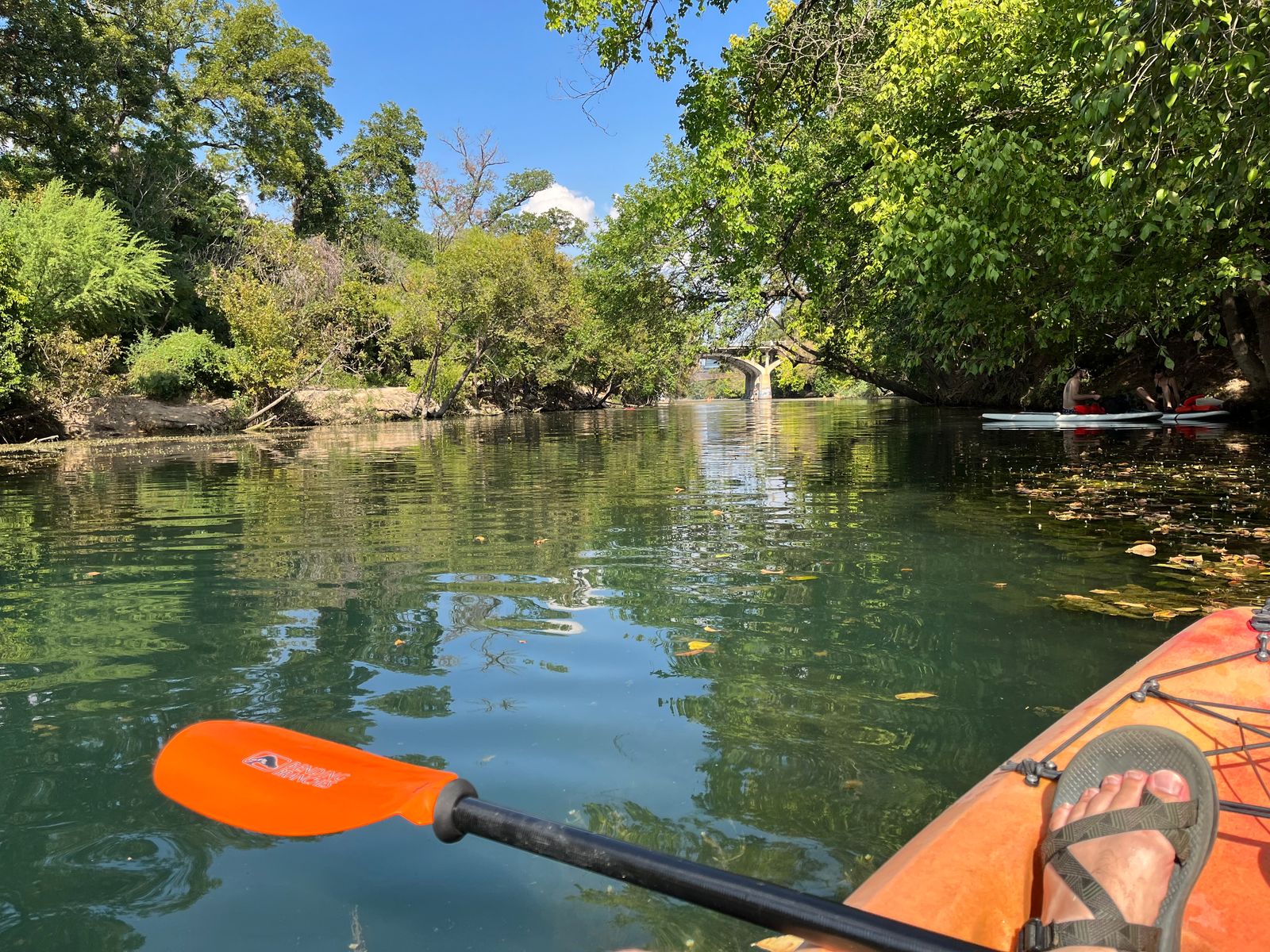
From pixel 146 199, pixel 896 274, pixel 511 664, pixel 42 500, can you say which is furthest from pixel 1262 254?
pixel 146 199

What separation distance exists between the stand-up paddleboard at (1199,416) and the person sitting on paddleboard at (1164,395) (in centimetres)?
23

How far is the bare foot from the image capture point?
1834 millimetres

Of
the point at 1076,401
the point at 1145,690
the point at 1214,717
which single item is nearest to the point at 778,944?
the point at 1145,690

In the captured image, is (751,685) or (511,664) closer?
(751,685)

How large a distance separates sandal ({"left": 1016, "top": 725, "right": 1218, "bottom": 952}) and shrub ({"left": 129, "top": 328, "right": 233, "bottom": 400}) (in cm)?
2699

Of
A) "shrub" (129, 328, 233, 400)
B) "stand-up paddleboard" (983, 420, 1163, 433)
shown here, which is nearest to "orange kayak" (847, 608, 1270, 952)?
"stand-up paddleboard" (983, 420, 1163, 433)

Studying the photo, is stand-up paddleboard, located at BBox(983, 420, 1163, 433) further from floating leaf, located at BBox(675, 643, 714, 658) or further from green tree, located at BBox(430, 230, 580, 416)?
green tree, located at BBox(430, 230, 580, 416)

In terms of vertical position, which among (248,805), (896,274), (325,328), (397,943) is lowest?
(397,943)

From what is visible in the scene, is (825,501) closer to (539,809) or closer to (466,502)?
(466,502)

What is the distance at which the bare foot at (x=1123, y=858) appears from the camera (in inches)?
72.2

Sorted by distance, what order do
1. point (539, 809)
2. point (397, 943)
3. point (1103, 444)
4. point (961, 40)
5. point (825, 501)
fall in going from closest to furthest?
1. point (397, 943)
2. point (539, 809)
3. point (825, 501)
4. point (961, 40)
5. point (1103, 444)

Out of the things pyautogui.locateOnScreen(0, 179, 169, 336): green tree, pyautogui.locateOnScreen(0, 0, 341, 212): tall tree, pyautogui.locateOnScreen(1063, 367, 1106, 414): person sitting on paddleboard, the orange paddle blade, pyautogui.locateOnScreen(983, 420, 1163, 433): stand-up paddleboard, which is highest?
pyautogui.locateOnScreen(0, 0, 341, 212): tall tree

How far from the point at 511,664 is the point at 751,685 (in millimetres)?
1174

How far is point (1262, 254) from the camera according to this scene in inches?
416
